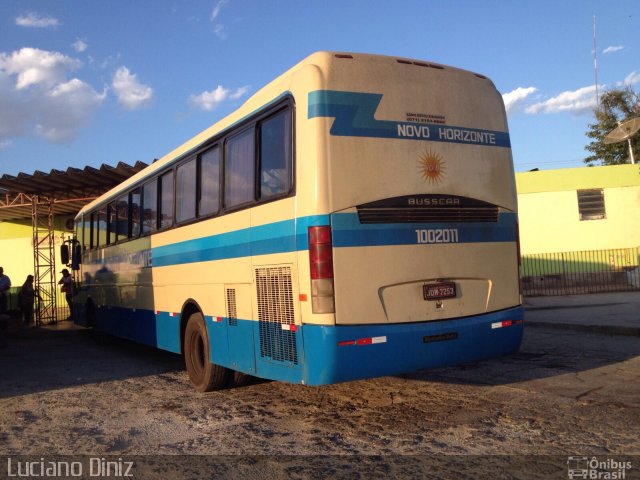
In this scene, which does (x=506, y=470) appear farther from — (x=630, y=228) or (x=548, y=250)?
(x=630, y=228)

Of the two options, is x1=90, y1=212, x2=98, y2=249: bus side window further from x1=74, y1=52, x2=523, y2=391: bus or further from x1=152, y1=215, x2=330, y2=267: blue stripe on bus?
x1=74, y1=52, x2=523, y2=391: bus

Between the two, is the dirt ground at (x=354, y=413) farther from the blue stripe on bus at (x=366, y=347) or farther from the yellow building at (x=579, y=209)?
the yellow building at (x=579, y=209)

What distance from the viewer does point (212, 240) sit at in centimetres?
697

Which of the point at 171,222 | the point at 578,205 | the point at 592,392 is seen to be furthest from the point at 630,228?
the point at 171,222

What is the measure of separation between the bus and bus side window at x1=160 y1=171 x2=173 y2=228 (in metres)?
1.58

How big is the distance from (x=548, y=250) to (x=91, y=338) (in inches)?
736

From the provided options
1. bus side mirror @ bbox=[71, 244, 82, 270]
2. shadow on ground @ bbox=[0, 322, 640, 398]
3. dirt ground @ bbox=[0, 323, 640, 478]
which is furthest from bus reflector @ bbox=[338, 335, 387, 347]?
bus side mirror @ bbox=[71, 244, 82, 270]

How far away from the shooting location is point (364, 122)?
5309mm

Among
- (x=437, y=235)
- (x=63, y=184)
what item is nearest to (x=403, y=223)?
(x=437, y=235)

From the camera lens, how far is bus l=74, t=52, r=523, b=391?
5.08 meters

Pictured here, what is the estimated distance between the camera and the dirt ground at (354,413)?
15.7 feet

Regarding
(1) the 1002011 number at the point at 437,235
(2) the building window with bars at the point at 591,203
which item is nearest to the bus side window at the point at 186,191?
(1) the 1002011 number at the point at 437,235

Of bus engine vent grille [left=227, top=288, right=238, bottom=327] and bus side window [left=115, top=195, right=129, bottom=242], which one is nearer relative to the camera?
bus engine vent grille [left=227, top=288, right=238, bottom=327]

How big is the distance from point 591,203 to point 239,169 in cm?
2216
